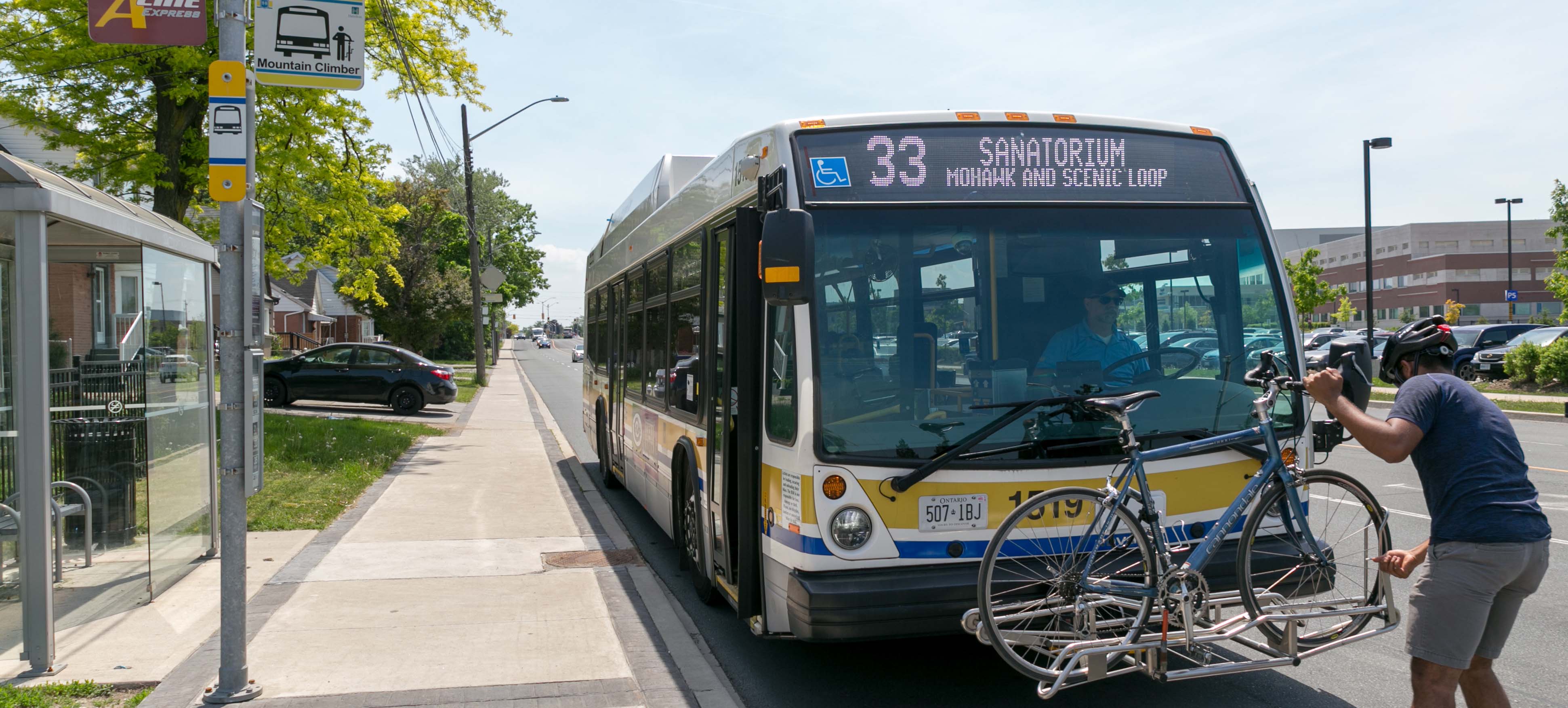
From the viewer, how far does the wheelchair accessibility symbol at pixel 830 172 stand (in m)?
4.87

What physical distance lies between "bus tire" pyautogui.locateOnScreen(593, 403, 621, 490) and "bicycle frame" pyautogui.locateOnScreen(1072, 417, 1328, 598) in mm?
7898

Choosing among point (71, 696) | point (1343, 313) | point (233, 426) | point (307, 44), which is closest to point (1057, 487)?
point (233, 426)

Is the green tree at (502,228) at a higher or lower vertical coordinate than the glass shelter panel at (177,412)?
higher

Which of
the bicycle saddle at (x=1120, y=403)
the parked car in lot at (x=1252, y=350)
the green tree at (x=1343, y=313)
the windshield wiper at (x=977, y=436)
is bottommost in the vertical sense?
the windshield wiper at (x=977, y=436)

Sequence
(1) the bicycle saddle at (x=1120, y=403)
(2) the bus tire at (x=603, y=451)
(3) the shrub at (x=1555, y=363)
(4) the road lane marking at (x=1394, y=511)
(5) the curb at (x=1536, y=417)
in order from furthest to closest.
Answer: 1. (3) the shrub at (x=1555, y=363)
2. (5) the curb at (x=1536, y=417)
3. (2) the bus tire at (x=603, y=451)
4. (4) the road lane marking at (x=1394, y=511)
5. (1) the bicycle saddle at (x=1120, y=403)

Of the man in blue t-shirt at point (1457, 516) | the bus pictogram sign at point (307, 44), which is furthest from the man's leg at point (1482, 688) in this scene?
the bus pictogram sign at point (307, 44)

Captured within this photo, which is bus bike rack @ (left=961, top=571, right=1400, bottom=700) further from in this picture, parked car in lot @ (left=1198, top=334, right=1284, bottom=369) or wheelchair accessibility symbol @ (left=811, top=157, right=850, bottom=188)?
wheelchair accessibility symbol @ (left=811, top=157, right=850, bottom=188)

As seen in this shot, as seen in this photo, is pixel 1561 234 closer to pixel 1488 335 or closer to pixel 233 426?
pixel 1488 335

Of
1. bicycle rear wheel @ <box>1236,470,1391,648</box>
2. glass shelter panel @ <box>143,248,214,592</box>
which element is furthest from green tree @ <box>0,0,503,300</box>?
bicycle rear wheel @ <box>1236,470,1391,648</box>

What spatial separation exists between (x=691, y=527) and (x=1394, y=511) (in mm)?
6666

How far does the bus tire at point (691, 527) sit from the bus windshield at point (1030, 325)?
2.06 meters

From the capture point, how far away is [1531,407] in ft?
71.6

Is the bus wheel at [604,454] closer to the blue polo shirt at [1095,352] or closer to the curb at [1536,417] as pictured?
the blue polo shirt at [1095,352]

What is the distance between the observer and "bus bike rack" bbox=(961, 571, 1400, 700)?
13.7 feet
